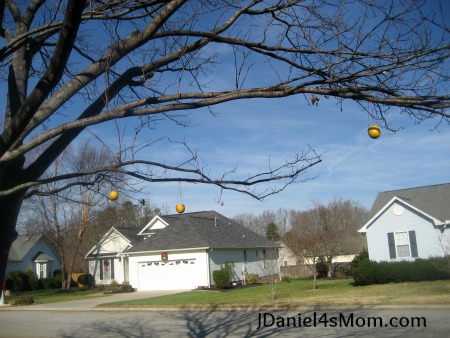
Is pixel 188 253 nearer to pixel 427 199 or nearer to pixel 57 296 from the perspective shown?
pixel 57 296

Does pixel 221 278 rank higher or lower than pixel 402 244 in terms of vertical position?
lower

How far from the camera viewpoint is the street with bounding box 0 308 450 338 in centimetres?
1180

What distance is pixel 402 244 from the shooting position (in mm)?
27703

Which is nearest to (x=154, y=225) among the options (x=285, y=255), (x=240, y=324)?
(x=285, y=255)

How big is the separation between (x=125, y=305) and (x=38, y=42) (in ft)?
61.7

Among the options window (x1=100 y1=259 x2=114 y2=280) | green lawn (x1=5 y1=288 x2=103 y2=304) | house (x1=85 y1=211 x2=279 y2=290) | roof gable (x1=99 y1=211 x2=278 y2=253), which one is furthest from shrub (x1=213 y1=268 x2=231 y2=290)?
window (x1=100 y1=259 x2=114 y2=280)

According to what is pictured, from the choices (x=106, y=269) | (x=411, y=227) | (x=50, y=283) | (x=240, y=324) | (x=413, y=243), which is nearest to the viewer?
(x=240, y=324)

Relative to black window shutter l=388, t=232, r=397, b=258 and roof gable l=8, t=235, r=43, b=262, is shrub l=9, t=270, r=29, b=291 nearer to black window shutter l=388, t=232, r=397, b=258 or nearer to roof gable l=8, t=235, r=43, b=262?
roof gable l=8, t=235, r=43, b=262

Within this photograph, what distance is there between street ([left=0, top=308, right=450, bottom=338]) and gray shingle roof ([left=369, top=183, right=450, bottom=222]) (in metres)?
14.0

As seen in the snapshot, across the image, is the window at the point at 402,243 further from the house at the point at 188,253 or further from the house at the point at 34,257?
the house at the point at 34,257

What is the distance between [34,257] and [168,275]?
2290 centimetres

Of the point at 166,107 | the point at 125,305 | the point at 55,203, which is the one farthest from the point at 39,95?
the point at 55,203

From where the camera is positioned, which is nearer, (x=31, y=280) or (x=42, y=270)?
(x=31, y=280)

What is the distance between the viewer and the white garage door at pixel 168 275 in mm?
30312
